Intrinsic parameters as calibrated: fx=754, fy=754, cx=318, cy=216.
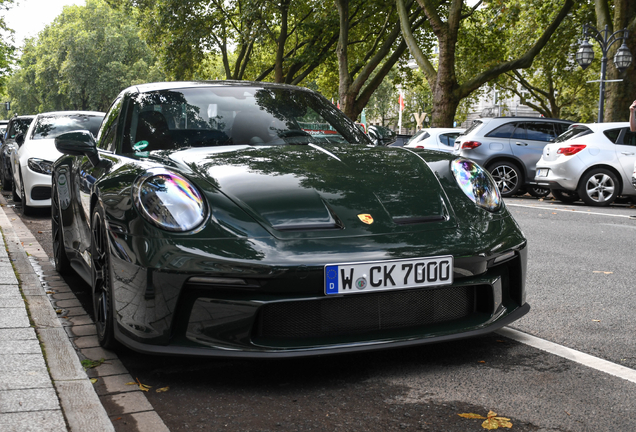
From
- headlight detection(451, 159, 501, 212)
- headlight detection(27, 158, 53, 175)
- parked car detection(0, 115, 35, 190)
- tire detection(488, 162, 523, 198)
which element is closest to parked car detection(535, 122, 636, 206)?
tire detection(488, 162, 523, 198)

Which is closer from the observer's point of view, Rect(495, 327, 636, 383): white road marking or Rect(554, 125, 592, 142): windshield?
Rect(495, 327, 636, 383): white road marking

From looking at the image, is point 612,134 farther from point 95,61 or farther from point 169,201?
point 95,61

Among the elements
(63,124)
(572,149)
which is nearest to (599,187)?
(572,149)

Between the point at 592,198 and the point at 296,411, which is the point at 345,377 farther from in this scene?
the point at 592,198

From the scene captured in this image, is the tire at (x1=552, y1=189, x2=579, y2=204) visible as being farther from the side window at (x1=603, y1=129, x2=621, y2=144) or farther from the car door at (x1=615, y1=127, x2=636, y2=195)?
the side window at (x1=603, y1=129, x2=621, y2=144)

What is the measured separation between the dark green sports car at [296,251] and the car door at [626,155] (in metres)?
9.68

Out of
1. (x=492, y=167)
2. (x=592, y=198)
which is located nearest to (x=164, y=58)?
(x=492, y=167)

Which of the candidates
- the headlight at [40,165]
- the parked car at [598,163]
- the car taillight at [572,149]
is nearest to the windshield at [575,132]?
the parked car at [598,163]

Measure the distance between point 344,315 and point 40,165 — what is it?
833 cm

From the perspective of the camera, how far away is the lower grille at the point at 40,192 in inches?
404

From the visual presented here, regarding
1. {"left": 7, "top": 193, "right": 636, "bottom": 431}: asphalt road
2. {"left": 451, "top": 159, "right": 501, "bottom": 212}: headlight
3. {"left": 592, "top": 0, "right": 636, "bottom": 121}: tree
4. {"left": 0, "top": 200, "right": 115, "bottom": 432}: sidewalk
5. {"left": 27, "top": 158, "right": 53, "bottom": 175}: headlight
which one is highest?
{"left": 592, "top": 0, "right": 636, "bottom": 121}: tree

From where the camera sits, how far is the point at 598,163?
Result: 504 inches

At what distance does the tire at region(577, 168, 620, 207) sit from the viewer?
12.7m

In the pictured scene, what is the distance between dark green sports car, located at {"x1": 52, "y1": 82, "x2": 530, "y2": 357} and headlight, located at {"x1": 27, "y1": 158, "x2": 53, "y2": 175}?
673 cm
